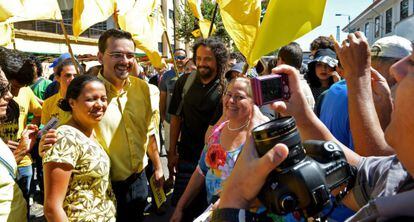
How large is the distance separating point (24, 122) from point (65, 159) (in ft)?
6.45

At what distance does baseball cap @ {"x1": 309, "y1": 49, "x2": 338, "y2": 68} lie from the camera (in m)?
4.20

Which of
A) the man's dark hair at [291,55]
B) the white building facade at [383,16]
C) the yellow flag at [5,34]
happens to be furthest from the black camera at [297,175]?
the white building facade at [383,16]

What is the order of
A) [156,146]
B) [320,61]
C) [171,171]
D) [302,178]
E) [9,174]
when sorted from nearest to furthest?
[302,178] → [9,174] → [156,146] → [171,171] → [320,61]

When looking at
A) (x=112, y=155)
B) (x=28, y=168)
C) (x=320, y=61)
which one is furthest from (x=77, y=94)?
(x=320, y=61)

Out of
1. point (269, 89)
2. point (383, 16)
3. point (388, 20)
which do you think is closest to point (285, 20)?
point (269, 89)

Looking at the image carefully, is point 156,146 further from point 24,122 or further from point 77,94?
point 24,122

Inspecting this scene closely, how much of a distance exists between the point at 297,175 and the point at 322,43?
3842 millimetres

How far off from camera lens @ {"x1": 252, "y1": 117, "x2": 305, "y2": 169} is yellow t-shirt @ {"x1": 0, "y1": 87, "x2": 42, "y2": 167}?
8.72 ft

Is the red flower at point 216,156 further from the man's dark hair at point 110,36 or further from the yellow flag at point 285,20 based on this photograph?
the man's dark hair at point 110,36

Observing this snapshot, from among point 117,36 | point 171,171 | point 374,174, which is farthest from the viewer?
point 171,171

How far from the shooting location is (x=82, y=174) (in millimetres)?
2152

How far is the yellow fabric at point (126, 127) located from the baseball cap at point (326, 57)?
6.89 feet

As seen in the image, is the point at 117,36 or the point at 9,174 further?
the point at 117,36

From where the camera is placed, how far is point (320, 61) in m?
4.25
